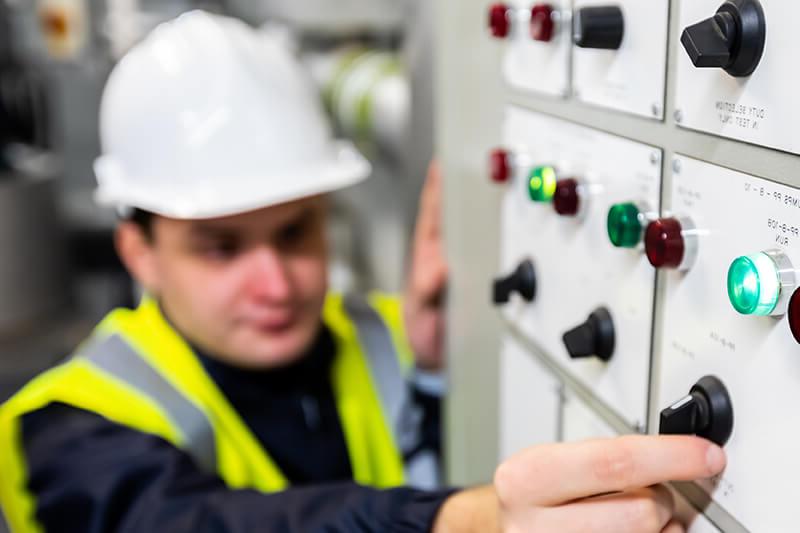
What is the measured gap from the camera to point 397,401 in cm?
116

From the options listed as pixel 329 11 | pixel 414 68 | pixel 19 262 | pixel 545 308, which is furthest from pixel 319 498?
pixel 19 262

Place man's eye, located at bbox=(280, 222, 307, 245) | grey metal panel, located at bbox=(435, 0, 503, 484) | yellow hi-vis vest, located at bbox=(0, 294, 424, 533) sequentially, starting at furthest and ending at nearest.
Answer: man's eye, located at bbox=(280, 222, 307, 245)
yellow hi-vis vest, located at bbox=(0, 294, 424, 533)
grey metal panel, located at bbox=(435, 0, 503, 484)

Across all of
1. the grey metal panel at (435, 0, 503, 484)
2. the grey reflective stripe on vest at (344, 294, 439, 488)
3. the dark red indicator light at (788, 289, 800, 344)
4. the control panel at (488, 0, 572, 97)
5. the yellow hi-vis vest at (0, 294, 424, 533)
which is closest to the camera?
the dark red indicator light at (788, 289, 800, 344)

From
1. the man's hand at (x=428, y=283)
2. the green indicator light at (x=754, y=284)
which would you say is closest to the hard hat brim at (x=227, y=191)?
the man's hand at (x=428, y=283)

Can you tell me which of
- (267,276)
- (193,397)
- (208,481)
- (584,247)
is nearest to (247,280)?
(267,276)

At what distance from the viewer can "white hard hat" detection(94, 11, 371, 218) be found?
940mm

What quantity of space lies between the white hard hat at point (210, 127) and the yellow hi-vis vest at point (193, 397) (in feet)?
0.57

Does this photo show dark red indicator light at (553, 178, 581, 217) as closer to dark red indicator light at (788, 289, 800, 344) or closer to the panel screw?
the panel screw

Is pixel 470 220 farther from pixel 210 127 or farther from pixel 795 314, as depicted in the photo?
pixel 795 314

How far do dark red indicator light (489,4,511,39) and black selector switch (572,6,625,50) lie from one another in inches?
Answer: 6.1

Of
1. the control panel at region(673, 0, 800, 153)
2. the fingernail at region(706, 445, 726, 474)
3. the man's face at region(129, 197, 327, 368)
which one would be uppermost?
the control panel at region(673, 0, 800, 153)

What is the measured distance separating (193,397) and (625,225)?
2.06ft

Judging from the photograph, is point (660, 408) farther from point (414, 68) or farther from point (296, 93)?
point (296, 93)

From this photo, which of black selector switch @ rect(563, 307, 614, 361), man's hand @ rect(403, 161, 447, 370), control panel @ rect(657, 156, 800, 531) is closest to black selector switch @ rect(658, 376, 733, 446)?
control panel @ rect(657, 156, 800, 531)
